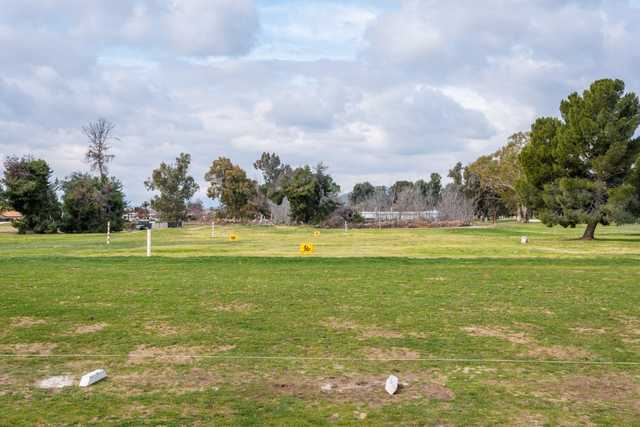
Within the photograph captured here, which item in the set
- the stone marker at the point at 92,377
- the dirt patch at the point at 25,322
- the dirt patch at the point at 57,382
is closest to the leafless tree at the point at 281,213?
the dirt patch at the point at 25,322

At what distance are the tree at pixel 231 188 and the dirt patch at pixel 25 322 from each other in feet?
296

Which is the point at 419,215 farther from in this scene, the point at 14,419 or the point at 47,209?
the point at 14,419

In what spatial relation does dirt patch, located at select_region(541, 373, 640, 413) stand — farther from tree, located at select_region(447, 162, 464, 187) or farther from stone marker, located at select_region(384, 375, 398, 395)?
tree, located at select_region(447, 162, 464, 187)

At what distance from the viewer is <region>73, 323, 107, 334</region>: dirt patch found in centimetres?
941

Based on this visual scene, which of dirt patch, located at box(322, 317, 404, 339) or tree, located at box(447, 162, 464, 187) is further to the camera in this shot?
tree, located at box(447, 162, 464, 187)

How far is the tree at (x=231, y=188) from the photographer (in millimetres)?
100750

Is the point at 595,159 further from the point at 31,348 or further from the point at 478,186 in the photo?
the point at 478,186

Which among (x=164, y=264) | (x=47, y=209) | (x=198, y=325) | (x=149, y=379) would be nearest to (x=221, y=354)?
(x=149, y=379)

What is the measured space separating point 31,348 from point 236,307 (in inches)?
157

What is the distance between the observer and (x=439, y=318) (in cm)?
1051

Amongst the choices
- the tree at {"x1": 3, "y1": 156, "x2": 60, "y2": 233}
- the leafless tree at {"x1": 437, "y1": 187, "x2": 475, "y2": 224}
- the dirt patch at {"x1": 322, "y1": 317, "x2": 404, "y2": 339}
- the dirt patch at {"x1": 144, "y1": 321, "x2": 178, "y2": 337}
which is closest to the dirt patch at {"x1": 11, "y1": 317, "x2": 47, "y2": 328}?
the dirt patch at {"x1": 144, "y1": 321, "x2": 178, "y2": 337}

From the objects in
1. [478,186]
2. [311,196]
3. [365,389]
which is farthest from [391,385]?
[478,186]

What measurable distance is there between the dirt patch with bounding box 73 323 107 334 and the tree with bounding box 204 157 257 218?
90866mm

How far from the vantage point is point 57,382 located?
6781 mm
